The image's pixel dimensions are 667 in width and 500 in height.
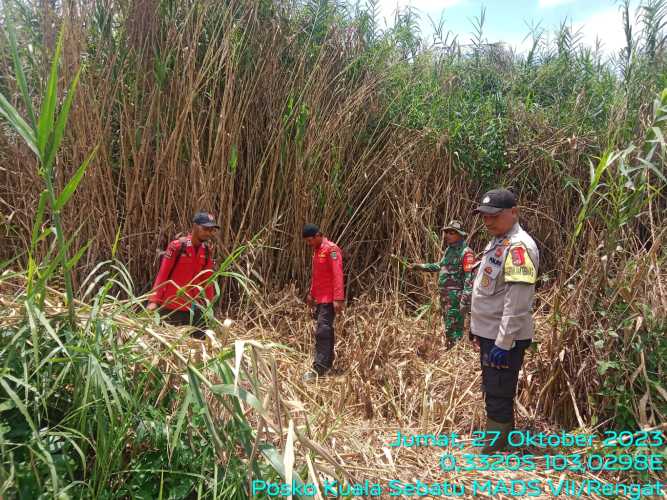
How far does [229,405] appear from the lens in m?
1.50

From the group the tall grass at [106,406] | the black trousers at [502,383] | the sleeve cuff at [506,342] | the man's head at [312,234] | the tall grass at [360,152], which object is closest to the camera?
the tall grass at [106,406]

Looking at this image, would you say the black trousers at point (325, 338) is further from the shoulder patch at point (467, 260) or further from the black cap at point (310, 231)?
the shoulder patch at point (467, 260)

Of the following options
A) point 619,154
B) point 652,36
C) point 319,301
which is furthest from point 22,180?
point 652,36

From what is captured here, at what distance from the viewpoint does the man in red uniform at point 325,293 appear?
362 cm

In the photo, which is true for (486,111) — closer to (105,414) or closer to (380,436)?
(380,436)

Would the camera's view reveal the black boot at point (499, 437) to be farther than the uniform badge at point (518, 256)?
Yes

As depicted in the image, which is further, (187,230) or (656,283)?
(187,230)

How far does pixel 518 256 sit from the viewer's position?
2277mm

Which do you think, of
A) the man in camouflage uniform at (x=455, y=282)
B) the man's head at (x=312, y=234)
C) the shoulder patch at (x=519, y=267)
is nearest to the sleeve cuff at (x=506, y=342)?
the shoulder patch at (x=519, y=267)

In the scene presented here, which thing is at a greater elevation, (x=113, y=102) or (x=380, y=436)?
(x=113, y=102)

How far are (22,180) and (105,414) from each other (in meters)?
2.66

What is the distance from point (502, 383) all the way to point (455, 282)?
1.59 metres

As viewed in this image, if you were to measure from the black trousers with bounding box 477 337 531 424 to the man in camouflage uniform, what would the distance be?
137 cm

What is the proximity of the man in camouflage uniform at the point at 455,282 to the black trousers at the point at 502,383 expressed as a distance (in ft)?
4.49
